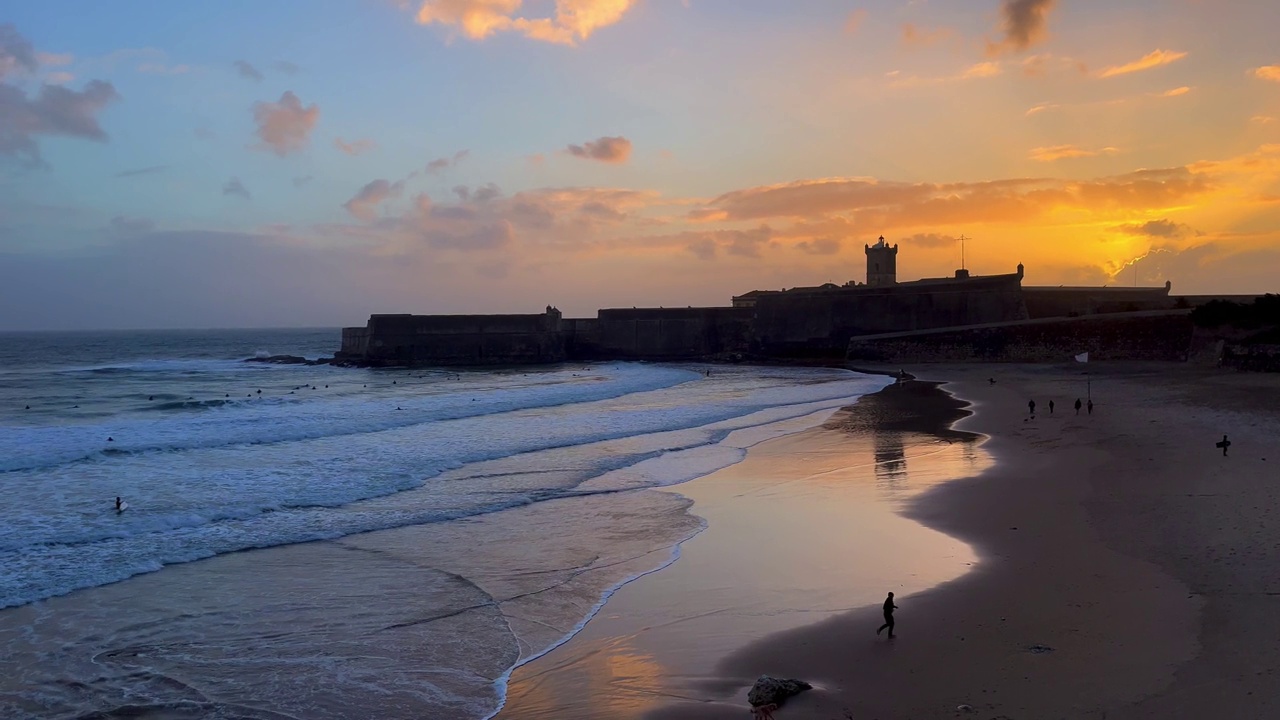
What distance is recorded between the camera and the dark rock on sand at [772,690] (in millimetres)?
5016

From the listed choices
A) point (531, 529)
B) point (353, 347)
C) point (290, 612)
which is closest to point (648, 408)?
point (531, 529)

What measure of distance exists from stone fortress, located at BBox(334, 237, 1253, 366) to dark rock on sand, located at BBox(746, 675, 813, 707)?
92.4 feet

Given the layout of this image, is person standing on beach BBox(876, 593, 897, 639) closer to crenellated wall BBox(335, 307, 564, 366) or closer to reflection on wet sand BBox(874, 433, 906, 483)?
reflection on wet sand BBox(874, 433, 906, 483)

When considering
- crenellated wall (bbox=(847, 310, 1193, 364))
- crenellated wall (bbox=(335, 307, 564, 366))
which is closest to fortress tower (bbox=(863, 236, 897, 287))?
crenellated wall (bbox=(847, 310, 1193, 364))

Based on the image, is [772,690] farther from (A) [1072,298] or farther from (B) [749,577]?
(A) [1072,298]

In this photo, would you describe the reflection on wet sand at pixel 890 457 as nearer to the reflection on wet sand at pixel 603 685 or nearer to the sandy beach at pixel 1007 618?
the sandy beach at pixel 1007 618

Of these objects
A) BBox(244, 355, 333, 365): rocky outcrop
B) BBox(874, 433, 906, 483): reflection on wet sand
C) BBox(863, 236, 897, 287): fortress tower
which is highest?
BBox(863, 236, 897, 287): fortress tower

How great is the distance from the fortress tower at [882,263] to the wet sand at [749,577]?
38.8 m

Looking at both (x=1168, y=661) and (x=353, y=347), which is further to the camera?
(x=353, y=347)

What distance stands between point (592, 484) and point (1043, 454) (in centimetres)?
643

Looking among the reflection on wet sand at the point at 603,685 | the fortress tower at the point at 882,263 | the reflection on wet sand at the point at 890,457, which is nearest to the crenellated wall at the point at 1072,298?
the fortress tower at the point at 882,263

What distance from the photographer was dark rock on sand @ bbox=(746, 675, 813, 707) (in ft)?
16.5

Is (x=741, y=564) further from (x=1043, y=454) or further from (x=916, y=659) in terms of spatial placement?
(x=1043, y=454)

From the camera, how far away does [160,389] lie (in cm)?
3148
